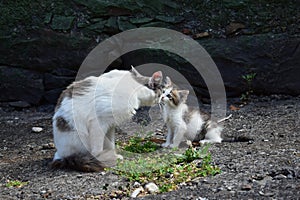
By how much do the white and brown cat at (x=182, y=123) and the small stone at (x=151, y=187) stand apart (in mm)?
1321

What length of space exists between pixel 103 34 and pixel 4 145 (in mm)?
2890

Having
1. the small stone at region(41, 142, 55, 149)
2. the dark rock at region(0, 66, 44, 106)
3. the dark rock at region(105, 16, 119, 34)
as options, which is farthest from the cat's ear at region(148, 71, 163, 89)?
the dark rock at region(0, 66, 44, 106)

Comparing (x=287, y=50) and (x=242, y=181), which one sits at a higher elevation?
(x=287, y=50)

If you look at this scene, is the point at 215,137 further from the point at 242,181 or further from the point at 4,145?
the point at 4,145

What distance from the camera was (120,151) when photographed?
6348 millimetres

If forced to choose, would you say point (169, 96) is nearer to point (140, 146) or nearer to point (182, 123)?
point (182, 123)

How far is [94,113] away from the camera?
19.2ft

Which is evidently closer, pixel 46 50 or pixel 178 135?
pixel 178 135

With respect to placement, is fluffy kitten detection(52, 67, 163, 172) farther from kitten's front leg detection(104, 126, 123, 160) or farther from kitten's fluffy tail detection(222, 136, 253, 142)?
kitten's fluffy tail detection(222, 136, 253, 142)

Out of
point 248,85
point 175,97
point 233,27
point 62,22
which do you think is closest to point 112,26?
point 62,22

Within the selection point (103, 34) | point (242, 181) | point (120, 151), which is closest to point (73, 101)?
point (120, 151)

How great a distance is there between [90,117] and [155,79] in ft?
3.10

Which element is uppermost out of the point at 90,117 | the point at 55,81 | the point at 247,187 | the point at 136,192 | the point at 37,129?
the point at 55,81

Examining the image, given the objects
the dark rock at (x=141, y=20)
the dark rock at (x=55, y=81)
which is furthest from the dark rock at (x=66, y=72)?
the dark rock at (x=141, y=20)
